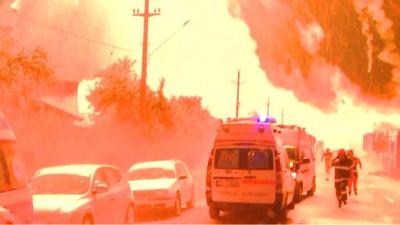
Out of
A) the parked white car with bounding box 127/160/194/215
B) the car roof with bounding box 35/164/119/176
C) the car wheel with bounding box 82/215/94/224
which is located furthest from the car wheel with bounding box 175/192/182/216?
the car wheel with bounding box 82/215/94/224

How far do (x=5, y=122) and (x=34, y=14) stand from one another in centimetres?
6371

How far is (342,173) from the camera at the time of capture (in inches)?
835

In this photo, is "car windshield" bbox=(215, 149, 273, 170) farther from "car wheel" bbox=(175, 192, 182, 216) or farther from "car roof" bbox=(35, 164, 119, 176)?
"car roof" bbox=(35, 164, 119, 176)

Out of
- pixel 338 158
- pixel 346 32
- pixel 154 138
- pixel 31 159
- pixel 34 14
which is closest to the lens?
pixel 338 158

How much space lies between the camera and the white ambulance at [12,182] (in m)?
8.38

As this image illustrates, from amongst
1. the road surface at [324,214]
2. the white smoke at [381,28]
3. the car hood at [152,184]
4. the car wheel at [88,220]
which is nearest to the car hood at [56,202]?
the car wheel at [88,220]

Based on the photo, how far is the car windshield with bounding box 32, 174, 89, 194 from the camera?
40.2 ft

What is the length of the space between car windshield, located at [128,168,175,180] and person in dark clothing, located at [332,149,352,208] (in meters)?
5.45

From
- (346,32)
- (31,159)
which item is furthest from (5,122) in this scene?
(346,32)

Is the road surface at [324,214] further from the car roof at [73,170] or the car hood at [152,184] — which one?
the car roof at [73,170]

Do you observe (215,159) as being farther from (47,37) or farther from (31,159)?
(47,37)

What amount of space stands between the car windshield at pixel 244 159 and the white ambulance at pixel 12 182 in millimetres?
8211

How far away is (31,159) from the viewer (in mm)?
32812

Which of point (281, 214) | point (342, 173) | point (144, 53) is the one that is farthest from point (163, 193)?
point (144, 53)
